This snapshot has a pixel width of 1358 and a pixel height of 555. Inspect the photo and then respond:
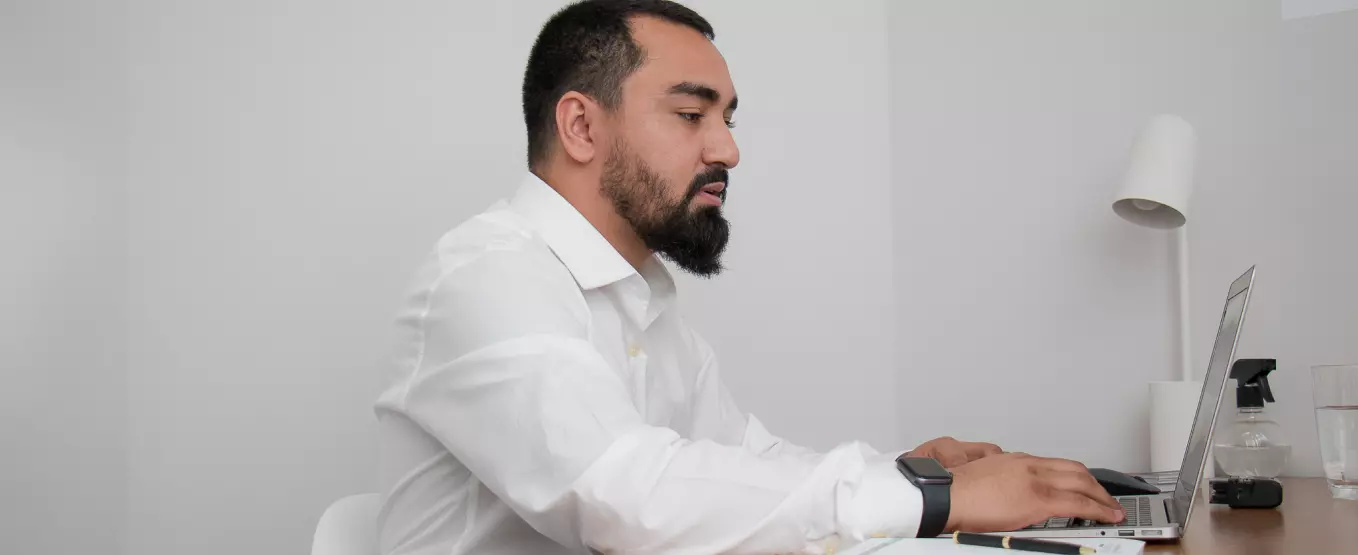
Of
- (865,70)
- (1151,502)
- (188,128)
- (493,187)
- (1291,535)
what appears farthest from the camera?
(865,70)

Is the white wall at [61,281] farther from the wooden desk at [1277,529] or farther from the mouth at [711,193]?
the wooden desk at [1277,529]

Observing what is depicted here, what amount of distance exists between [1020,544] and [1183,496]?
348 millimetres

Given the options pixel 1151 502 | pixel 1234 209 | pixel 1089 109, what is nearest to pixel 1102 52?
pixel 1089 109

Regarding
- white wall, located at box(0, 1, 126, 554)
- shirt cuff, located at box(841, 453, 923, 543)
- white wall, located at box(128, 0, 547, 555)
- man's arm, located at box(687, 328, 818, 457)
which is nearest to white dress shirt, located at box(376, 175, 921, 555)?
shirt cuff, located at box(841, 453, 923, 543)

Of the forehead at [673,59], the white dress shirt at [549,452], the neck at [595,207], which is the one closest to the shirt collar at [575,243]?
the white dress shirt at [549,452]

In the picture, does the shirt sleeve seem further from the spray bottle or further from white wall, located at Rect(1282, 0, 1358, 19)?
white wall, located at Rect(1282, 0, 1358, 19)

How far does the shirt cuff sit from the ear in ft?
2.23

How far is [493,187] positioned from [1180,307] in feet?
4.34

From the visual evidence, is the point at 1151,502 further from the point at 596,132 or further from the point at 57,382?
the point at 57,382

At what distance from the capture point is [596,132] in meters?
1.47

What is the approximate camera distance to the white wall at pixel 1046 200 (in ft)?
6.35

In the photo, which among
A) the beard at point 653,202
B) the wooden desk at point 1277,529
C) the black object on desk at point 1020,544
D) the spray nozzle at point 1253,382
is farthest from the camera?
the spray nozzle at point 1253,382

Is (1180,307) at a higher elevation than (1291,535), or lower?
higher

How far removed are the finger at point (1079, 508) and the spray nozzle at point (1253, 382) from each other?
0.69m
